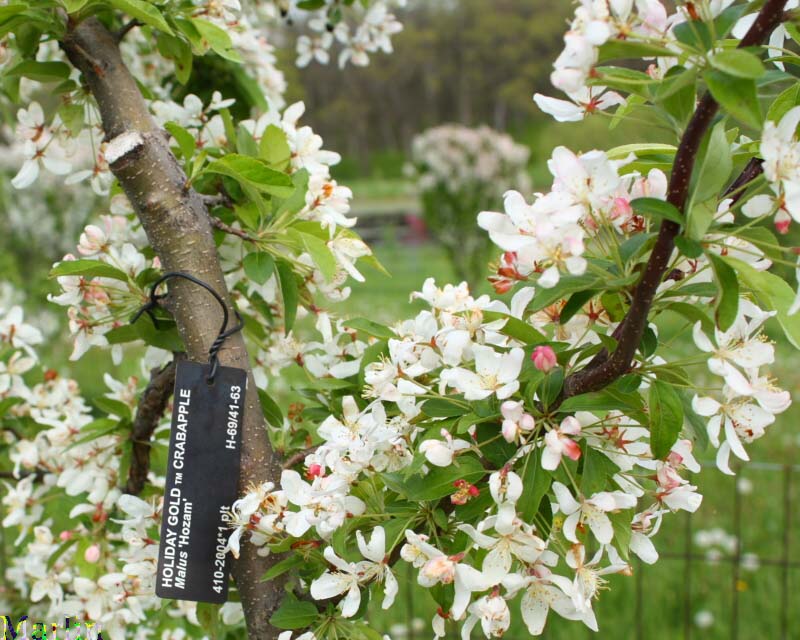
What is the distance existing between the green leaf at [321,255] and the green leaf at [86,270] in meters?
0.23

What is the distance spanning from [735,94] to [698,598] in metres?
2.46

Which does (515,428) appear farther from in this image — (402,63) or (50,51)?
(402,63)

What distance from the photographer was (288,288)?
105cm

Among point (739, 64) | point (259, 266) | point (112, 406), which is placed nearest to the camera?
point (739, 64)

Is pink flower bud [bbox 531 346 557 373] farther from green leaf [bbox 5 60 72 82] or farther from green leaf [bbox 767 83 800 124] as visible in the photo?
green leaf [bbox 5 60 72 82]

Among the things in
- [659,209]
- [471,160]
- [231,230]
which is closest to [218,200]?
[231,230]

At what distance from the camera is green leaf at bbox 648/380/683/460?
73cm

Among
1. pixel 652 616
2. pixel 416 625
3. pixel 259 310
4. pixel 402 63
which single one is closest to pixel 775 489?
pixel 652 616

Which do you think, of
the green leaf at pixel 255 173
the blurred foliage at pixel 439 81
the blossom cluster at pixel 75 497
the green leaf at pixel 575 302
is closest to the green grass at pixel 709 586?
the blossom cluster at pixel 75 497

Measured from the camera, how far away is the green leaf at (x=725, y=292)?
0.66 m

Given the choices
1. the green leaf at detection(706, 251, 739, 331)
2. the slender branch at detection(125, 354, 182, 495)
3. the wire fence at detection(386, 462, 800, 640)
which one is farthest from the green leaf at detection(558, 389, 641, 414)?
the wire fence at detection(386, 462, 800, 640)

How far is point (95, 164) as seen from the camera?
123 cm

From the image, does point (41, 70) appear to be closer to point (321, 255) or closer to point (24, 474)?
point (321, 255)

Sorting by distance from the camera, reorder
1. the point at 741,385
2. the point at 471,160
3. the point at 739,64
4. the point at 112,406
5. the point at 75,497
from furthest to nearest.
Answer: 1. the point at 471,160
2. the point at 75,497
3. the point at 112,406
4. the point at 741,385
5. the point at 739,64
